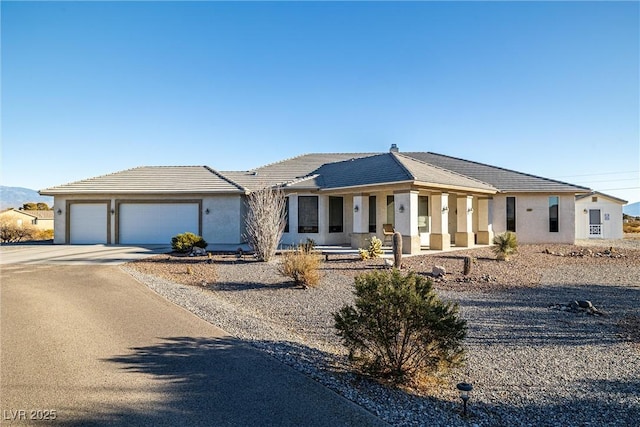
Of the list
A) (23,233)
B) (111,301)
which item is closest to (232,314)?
(111,301)

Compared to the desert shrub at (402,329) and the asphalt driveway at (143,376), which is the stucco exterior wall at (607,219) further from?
the asphalt driveway at (143,376)

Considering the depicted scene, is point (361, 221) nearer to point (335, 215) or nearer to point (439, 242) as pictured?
point (335, 215)

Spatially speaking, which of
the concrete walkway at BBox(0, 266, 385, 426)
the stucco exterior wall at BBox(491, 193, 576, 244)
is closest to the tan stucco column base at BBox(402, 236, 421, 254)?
the stucco exterior wall at BBox(491, 193, 576, 244)

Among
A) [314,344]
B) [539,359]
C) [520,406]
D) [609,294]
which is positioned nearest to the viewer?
[520,406]

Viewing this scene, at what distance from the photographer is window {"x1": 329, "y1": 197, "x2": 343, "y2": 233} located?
22.5 m

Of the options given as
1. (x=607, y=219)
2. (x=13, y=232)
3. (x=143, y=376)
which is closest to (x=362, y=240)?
(x=143, y=376)

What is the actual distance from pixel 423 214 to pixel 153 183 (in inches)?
682

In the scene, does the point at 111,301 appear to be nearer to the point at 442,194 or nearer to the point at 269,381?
the point at 269,381

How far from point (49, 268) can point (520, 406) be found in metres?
15.6

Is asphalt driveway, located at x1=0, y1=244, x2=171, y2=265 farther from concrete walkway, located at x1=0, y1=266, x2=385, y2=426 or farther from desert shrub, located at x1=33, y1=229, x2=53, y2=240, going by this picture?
desert shrub, located at x1=33, y1=229, x2=53, y2=240

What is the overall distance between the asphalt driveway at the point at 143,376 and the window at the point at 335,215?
15.0 meters

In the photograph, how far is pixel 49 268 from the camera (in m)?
13.9

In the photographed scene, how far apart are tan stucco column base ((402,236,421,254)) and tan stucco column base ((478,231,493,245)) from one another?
750 centimetres

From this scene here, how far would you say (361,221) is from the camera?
67.1ft
